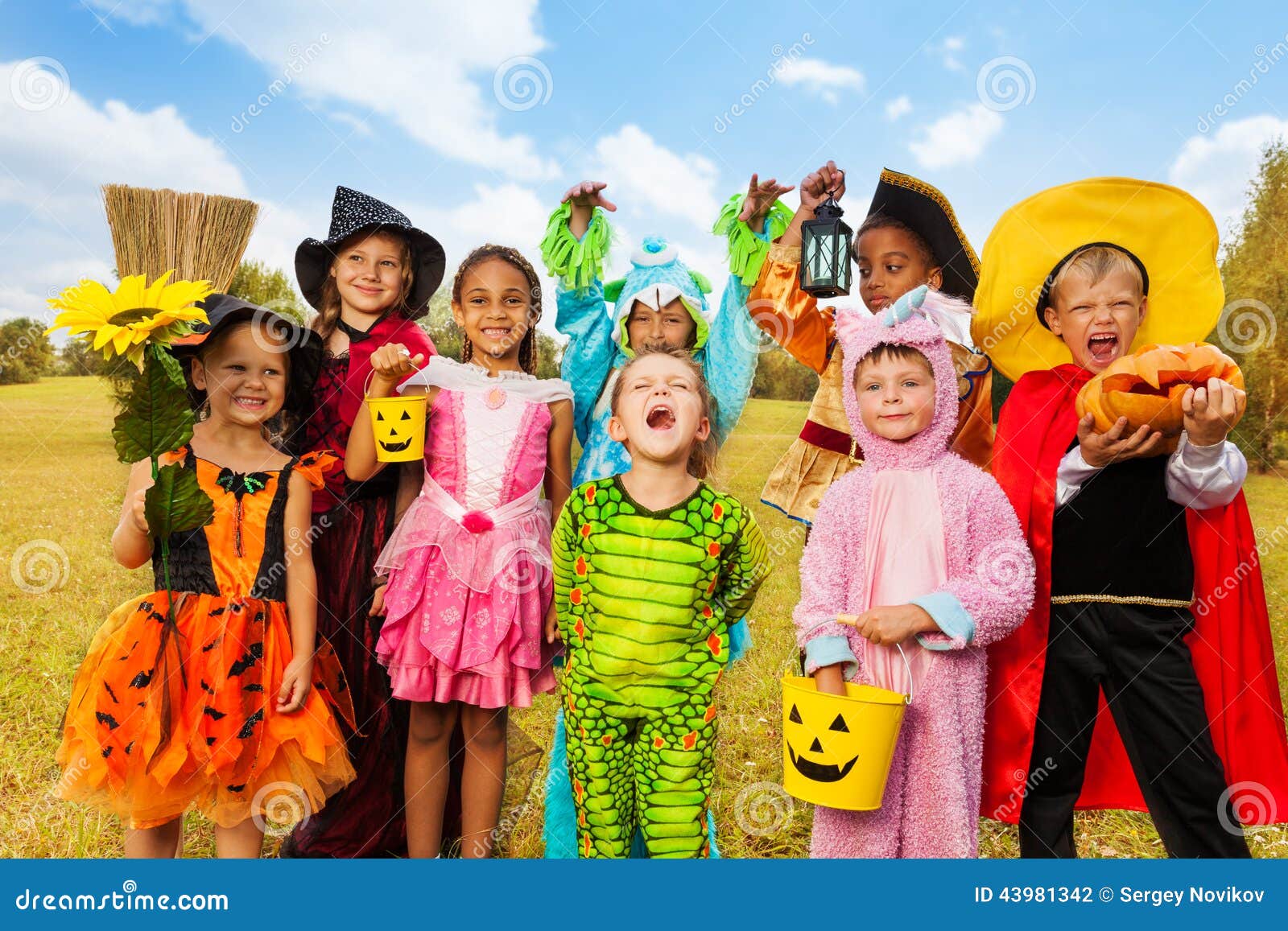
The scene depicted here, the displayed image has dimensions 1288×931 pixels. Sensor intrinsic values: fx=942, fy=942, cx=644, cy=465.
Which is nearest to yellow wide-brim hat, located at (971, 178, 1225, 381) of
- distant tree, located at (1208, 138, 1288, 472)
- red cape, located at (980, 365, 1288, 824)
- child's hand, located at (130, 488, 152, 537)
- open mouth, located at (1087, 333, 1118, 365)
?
open mouth, located at (1087, 333, 1118, 365)

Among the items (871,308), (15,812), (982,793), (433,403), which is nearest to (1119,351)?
(871,308)

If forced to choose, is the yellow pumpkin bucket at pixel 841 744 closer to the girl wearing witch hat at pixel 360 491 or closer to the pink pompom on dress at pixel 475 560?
the pink pompom on dress at pixel 475 560

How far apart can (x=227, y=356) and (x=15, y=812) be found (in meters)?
2.53

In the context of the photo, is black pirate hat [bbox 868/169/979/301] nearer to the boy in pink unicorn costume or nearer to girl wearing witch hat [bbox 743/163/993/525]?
girl wearing witch hat [bbox 743/163/993/525]

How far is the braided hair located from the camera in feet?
11.2

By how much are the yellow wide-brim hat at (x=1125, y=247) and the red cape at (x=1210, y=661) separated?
44 cm

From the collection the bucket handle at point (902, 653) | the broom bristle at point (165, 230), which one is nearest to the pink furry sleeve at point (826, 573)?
the bucket handle at point (902, 653)

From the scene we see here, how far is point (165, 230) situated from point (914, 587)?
313 cm

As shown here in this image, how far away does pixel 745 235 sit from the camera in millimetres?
3383

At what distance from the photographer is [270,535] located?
3053 mm

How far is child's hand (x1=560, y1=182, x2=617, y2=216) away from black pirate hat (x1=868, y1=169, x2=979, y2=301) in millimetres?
1029

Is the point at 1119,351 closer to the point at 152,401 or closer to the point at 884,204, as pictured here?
the point at 884,204

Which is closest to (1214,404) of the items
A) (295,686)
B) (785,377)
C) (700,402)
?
(700,402)

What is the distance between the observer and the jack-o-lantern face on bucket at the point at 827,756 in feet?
7.69
